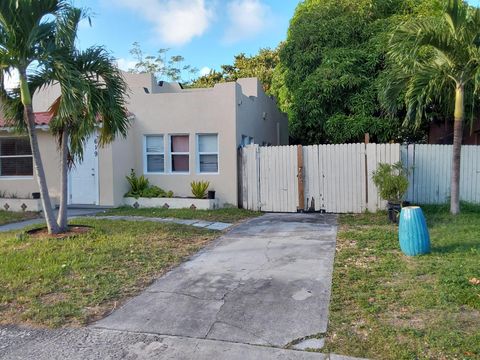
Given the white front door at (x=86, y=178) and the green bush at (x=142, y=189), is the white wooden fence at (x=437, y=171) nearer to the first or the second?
the green bush at (x=142, y=189)

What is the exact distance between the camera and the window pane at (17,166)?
1360 centimetres

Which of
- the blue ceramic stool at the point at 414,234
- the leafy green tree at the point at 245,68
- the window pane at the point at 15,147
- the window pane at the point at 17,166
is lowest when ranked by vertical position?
the blue ceramic stool at the point at 414,234

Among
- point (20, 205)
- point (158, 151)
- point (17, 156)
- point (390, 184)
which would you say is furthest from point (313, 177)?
point (17, 156)

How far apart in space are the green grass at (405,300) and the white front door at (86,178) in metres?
8.33

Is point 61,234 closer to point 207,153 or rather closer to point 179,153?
point 179,153

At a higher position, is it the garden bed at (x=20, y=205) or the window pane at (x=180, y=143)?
the window pane at (x=180, y=143)

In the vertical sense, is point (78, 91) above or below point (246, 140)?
above

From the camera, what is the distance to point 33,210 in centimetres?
1198

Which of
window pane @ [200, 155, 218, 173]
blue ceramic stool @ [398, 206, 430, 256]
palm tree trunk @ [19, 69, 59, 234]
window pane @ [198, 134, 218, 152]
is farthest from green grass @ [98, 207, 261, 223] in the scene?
blue ceramic stool @ [398, 206, 430, 256]

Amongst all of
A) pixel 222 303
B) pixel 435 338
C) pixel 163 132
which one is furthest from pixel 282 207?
pixel 435 338

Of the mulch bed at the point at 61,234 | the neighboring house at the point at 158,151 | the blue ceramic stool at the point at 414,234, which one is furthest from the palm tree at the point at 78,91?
the blue ceramic stool at the point at 414,234

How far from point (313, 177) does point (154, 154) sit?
17.3 ft

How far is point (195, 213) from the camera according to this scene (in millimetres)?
11117

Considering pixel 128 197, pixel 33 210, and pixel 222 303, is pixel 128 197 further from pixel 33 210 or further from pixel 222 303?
pixel 222 303
